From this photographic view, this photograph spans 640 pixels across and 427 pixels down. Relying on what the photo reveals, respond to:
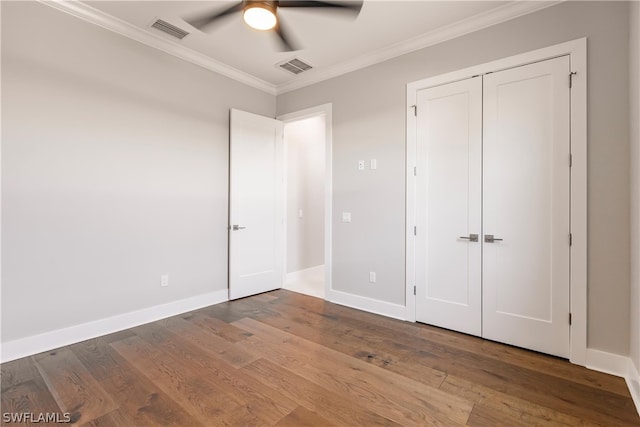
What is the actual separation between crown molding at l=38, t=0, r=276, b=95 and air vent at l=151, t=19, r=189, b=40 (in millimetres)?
150

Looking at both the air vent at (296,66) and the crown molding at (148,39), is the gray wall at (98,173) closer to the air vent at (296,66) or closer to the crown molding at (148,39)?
the crown molding at (148,39)

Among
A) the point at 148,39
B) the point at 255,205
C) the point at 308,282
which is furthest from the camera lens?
the point at 308,282

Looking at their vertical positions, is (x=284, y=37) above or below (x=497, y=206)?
above

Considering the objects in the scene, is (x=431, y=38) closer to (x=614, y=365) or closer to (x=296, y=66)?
(x=296, y=66)

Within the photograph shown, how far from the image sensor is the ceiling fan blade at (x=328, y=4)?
5.93ft

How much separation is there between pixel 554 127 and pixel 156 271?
→ 12.9ft

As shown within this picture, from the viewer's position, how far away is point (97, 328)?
9.04ft

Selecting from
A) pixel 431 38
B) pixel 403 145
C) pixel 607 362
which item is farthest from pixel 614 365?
pixel 431 38

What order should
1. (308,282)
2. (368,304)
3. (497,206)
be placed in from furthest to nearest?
(308,282)
(368,304)
(497,206)

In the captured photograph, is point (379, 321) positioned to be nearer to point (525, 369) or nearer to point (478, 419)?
point (525, 369)

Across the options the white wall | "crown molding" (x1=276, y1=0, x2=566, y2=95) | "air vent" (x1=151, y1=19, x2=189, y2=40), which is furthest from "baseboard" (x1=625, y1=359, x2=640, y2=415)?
"air vent" (x1=151, y1=19, x2=189, y2=40)

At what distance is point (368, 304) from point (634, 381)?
2.14 meters

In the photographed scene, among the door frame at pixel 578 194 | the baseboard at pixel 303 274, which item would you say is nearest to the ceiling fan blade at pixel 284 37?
the door frame at pixel 578 194
